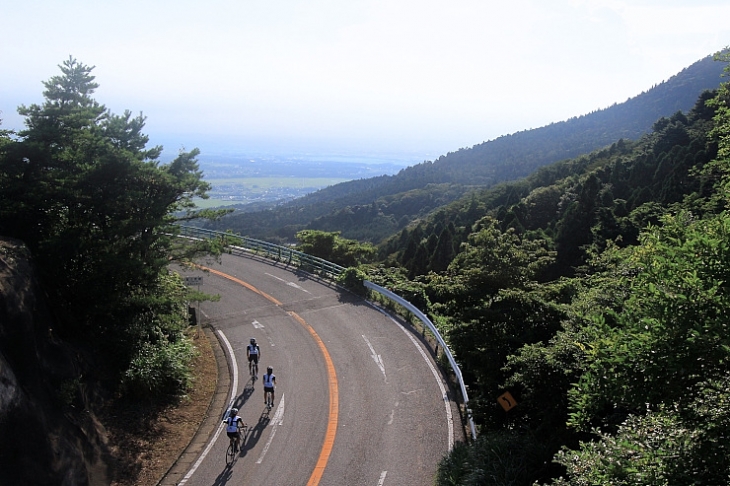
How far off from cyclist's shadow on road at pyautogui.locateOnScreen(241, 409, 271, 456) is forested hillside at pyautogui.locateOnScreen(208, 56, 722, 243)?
296 feet

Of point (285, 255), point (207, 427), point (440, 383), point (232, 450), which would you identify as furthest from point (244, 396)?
point (285, 255)

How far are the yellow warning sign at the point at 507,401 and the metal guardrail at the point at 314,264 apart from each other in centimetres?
106

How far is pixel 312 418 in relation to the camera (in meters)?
12.5

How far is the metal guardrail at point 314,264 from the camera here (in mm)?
13875

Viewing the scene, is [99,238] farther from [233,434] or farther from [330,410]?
[330,410]

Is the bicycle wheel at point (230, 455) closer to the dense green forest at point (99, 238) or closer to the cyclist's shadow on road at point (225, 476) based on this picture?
the cyclist's shadow on road at point (225, 476)

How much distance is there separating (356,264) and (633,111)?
200265mm

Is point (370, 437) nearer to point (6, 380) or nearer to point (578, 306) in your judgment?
point (578, 306)

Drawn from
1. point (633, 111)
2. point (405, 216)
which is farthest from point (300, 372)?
point (633, 111)

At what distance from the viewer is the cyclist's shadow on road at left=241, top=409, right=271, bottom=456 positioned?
1133 centimetres

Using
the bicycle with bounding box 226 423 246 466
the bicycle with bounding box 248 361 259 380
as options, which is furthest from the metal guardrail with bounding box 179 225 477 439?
the bicycle with bounding box 226 423 246 466

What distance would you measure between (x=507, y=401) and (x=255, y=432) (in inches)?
241

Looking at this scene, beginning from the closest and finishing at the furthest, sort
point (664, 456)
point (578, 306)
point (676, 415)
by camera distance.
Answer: point (664, 456)
point (676, 415)
point (578, 306)

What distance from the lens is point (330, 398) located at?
13508 mm
